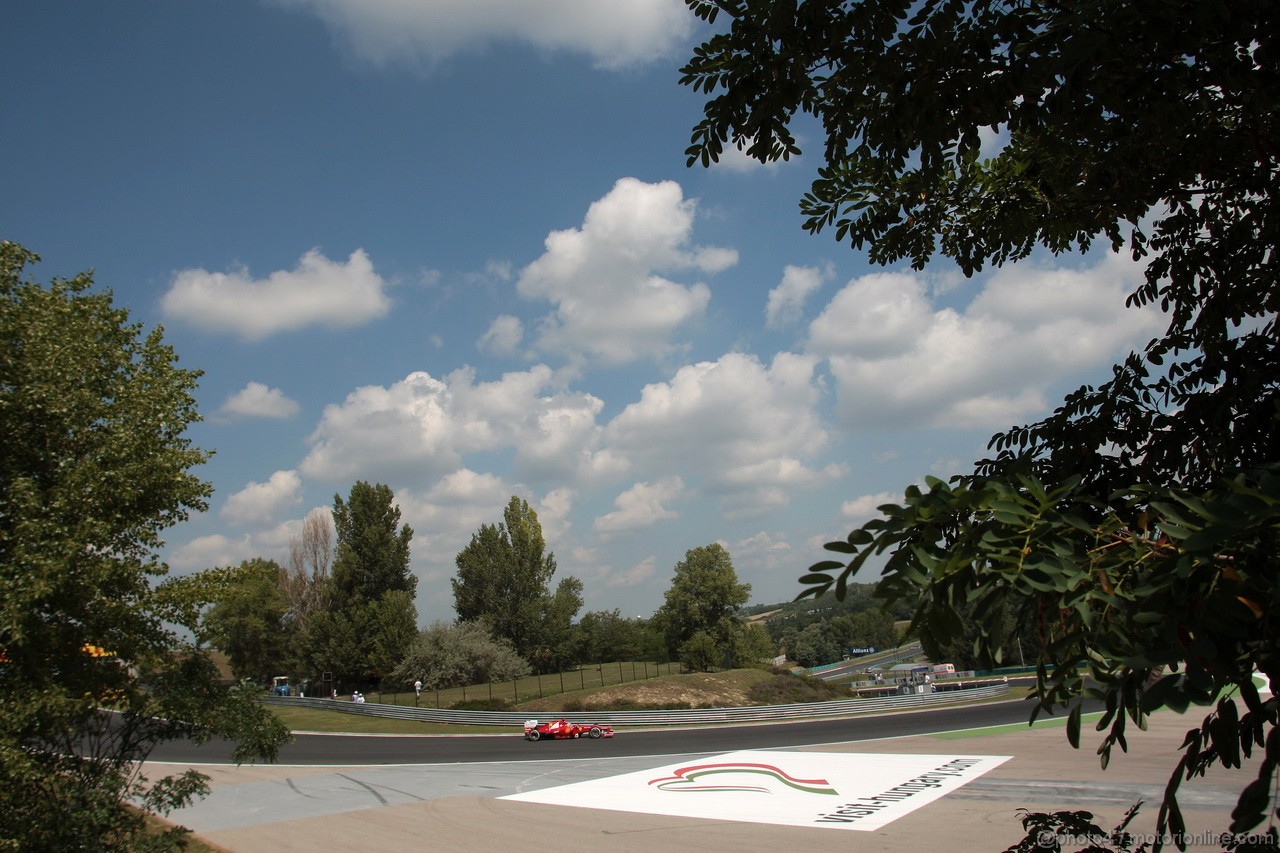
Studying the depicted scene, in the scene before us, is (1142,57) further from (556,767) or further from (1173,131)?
(556,767)

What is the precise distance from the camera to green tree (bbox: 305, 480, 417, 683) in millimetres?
63062

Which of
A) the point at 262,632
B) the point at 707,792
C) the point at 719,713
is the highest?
the point at 262,632

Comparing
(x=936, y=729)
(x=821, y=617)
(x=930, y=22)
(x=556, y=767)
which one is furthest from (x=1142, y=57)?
(x=821, y=617)

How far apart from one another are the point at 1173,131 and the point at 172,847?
15.5 m

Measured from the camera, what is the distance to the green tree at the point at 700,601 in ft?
215

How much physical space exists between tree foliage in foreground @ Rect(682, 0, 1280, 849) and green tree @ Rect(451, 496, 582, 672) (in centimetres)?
7261

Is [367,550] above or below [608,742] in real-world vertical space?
above

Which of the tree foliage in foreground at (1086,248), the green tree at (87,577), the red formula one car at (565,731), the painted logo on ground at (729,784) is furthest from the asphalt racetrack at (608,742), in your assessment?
the tree foliage in foreground at (1086,248)

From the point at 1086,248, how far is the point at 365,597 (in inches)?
2629

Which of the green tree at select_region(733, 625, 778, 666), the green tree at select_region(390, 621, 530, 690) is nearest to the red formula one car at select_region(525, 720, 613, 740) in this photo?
the green tree at select_region(390, 621, 530, 690)

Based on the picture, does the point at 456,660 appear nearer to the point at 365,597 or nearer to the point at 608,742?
the point at 365,597

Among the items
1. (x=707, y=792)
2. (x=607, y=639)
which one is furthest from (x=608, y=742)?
(x=607, y=639)

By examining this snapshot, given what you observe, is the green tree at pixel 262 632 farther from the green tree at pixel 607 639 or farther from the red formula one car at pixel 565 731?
the red formula one car at pixel 565 731

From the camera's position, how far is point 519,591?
76.2 meters
